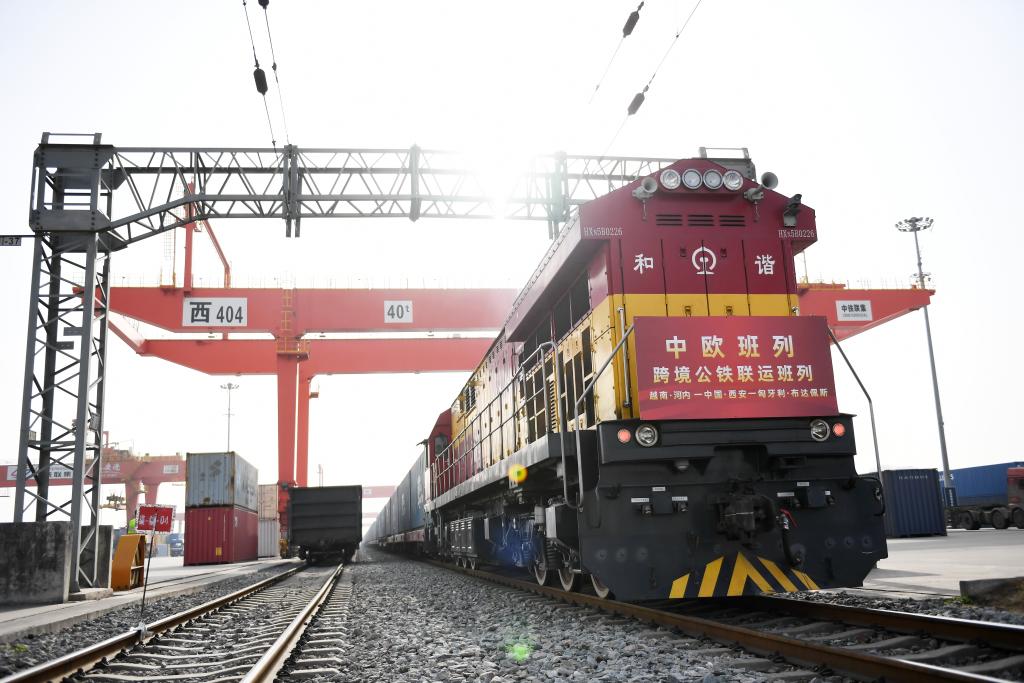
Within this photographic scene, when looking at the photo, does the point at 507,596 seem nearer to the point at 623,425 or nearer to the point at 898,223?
the point at 623,425

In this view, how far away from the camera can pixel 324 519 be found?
21.2 metres

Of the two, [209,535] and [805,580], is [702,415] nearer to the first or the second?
[805,580]

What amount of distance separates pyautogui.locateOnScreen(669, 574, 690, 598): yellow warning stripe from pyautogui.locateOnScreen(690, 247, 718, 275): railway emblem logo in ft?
7.81

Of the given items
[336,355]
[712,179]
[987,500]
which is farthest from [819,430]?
[987,500]

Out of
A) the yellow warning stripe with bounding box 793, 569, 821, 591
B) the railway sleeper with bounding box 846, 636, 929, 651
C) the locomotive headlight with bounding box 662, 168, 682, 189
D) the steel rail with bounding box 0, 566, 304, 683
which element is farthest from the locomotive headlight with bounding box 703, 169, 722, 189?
the steel rail with bounding box 0, 566, 304, 683

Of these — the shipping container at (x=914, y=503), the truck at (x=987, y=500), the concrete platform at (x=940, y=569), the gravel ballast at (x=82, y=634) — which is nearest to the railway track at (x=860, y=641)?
the concrete platform at (x=940, y=569)

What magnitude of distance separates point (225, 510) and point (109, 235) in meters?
14.1

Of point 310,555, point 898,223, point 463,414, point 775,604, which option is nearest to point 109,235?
point 463,414

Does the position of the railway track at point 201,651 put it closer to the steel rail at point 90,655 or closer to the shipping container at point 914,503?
the steel rail at point 90,655

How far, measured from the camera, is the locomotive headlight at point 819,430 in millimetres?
5784

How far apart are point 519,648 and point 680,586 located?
122 centimetres

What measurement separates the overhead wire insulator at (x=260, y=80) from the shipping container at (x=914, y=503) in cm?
1639

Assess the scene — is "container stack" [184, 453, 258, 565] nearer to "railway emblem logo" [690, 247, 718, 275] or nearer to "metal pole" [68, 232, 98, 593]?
"metal pole" [68, 232, 98, 593]

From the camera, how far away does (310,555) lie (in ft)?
70.5
